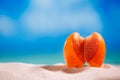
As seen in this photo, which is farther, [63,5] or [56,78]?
[63,5]

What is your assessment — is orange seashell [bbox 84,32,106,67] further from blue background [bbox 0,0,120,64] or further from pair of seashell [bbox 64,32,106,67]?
blue background [bbox 0,0,120,64]

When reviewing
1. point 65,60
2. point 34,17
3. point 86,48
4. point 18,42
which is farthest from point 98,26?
point 18,42

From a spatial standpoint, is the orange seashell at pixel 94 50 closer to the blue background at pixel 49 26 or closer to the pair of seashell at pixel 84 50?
the pair of seashell at pixel 84 50

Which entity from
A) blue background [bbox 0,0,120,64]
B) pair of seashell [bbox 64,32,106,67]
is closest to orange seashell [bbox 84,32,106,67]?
pair of seashell [bbox 64,32,106,67]

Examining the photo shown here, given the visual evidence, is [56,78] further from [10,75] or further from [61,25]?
[61,25]

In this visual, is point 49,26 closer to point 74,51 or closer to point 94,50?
point 74,51

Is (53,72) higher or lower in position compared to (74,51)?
lower

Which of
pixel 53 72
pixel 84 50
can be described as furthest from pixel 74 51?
pixel 53 72
